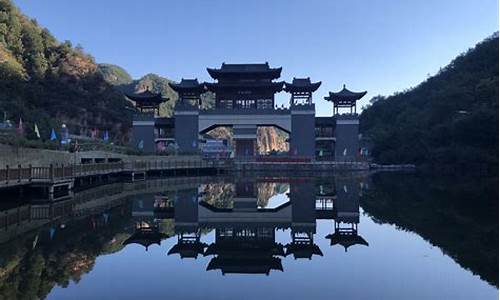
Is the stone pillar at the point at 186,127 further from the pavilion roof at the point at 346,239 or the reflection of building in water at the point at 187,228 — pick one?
the pavilion roof at the point at 346,239

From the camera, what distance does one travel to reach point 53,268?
30.8 ft

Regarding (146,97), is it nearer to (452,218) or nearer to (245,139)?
(245,139)

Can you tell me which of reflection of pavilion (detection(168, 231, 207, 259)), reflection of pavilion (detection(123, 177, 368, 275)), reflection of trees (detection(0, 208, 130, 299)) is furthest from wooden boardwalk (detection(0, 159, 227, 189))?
reflection of pavilion (detection(168, 231, 207, 259))

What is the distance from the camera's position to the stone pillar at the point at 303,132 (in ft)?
176

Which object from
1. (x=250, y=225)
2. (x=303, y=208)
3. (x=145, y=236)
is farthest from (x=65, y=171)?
(x=303, y=208)

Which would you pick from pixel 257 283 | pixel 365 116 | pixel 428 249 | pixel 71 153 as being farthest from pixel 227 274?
pixel 365 116

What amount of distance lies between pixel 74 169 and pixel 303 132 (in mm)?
34295

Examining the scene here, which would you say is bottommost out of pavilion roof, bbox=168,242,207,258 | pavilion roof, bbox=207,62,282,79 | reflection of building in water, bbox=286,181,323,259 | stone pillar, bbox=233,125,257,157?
pavilion roof, bbox=168,242,207,258

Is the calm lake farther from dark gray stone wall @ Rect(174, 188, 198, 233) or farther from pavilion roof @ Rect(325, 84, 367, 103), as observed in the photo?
pavilion roof @ Rect(325, 84, 367, 103)

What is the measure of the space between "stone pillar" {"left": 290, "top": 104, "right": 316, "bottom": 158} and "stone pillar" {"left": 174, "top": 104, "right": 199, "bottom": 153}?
12239mm

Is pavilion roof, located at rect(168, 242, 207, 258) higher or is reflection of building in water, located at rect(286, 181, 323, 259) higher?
reflection of building in water, located at rect(286, 181, 323, 259)

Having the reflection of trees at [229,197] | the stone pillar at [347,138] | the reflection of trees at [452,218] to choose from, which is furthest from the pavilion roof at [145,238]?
the stone pillar at [347,138]

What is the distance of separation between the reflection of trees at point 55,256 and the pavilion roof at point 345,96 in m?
Answer: 44.1

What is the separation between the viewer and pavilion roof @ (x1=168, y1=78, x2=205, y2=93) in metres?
56.1
